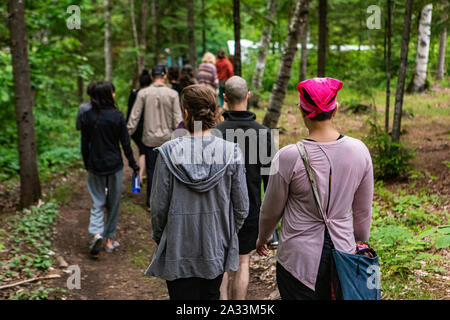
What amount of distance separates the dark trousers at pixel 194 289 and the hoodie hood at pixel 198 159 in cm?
76

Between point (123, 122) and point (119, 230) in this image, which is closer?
point (123, 122)

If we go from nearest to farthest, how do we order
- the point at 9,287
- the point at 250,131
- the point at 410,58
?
the point at 250,131, the point at 9,287, the point at 410,58

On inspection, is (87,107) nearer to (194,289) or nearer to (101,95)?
(101,95)

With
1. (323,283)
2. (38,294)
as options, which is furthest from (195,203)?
(38,294)

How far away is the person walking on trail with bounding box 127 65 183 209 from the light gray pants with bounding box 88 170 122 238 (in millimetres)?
1398

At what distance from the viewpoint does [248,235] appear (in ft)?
14.2

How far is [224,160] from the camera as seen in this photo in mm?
3350

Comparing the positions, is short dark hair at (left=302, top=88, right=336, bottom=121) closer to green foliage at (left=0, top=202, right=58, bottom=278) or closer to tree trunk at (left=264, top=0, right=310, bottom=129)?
green foliage at (left=0, top=202, right=58, bottom=278)
